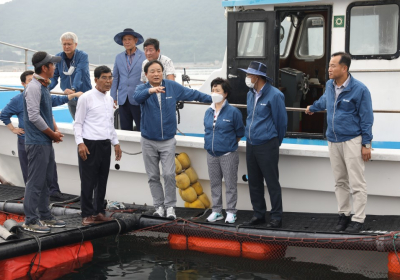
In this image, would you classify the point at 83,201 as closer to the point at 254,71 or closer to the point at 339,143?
the point at 254,71

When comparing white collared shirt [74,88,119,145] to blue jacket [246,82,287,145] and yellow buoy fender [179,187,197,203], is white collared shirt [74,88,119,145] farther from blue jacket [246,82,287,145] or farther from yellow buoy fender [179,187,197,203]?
blue jacket [246,82,287,145]

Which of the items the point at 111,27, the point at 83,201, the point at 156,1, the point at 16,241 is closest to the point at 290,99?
the point at 83,201

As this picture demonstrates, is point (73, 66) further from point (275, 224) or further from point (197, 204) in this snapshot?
point (275, 224)

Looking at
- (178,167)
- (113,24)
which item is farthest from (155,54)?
(113,24)

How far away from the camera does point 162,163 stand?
660 centimetres

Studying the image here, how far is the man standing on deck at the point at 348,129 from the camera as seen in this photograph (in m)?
5.61

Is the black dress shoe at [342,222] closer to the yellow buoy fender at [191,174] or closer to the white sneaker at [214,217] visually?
the white sneaker at [214,217]

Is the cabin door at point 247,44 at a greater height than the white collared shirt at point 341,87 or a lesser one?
greater

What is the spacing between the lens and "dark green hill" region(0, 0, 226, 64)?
119438 mm

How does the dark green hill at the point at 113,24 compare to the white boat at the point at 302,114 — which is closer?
the white boat at the point at 302,114

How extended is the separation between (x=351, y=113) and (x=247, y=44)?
2229 millimetres

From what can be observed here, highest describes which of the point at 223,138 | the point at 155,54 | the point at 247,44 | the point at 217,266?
the point at 247,44

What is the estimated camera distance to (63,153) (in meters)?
7.97

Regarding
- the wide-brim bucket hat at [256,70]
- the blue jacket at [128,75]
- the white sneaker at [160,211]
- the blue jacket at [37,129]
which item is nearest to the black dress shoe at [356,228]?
the wide-brim bucket hat at [256,70]
